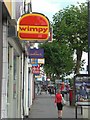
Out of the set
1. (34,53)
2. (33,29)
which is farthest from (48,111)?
(33,29)

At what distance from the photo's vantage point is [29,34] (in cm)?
1058

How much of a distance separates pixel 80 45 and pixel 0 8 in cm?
2946

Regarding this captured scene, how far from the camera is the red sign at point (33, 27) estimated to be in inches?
412

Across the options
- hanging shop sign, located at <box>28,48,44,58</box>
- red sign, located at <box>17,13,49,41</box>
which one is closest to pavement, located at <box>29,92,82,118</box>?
hanging shop sign, located at <box>28,48,44,58</box>

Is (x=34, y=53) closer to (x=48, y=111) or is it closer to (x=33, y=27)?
(x=48, y=111)

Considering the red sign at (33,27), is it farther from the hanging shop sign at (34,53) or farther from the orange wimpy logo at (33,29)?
the hanging shop sign at (34,53)

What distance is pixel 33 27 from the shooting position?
10.5m

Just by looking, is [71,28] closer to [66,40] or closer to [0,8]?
[66,40]

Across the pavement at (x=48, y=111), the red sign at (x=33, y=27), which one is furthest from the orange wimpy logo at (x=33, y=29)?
the pavement at (x=48, y=111)

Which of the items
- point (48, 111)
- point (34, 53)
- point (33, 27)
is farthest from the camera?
point (48, 111)

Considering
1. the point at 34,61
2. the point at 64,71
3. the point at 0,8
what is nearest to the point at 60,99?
the point at 34,61

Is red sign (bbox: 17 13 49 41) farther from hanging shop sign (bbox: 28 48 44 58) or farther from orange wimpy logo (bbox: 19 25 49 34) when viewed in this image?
hanging shop sign (bbox: 28 48 44 58)

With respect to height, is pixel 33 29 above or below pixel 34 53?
above

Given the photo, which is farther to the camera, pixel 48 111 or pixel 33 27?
pixel 48 111
